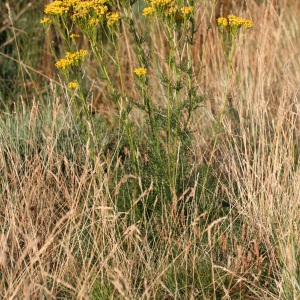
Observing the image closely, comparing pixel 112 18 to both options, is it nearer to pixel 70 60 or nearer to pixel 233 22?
pixel 70 60

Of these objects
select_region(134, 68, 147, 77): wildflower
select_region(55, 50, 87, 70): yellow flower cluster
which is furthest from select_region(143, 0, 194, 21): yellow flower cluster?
select_region(55, 50, 87, 70): yellow flower cluster

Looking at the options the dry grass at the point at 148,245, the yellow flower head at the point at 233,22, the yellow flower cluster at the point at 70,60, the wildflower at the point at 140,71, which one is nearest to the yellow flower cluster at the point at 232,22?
the yellow flower head at the point at 233,22

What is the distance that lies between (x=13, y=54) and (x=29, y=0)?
Answer: 0.65m

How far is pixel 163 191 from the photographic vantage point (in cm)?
323

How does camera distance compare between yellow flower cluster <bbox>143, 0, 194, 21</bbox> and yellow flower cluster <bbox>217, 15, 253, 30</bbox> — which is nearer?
yellow flower cluster <bbox>143, 0, 194, 21</bbox>

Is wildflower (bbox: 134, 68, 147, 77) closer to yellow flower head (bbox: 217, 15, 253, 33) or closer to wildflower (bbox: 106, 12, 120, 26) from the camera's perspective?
wildflower (bbox: 106, 12, 120, 26)

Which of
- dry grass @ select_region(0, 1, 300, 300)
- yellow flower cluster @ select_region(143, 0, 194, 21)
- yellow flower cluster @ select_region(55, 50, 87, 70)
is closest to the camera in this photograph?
dry grass @ select_region(0, 1, 300, 300)

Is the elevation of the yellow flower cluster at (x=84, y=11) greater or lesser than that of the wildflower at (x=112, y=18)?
greater

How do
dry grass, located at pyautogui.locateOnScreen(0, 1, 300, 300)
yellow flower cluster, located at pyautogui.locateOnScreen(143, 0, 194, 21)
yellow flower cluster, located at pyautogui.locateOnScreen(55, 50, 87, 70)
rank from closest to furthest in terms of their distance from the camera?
dry grass, located at pyautogui.locateOnScreen(0, 1, 300, 300) → yellow flower cluster, located at pyautogui.locateOnScreen(143, 0, 194, 21) → yellow flower cluster, located at pyautogui.locateOnScreen(55, 50, 87, 70)

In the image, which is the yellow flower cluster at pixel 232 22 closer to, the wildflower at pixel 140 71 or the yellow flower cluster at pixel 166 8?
the yellow flower cluster at pixel 166 8

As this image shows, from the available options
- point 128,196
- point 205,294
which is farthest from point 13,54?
point 205,294

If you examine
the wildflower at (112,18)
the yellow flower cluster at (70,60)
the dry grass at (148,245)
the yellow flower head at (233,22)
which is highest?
the wildflower at (112,18)

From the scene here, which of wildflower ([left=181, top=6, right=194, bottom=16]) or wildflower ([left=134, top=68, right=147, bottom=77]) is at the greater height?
wildflower ([left=181, top=6, right=194, bottom=16])

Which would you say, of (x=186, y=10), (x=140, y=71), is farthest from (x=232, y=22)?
(x=140, y=71)
